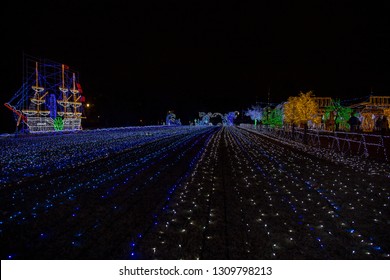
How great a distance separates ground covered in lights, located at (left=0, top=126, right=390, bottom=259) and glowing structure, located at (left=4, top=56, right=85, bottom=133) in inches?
980

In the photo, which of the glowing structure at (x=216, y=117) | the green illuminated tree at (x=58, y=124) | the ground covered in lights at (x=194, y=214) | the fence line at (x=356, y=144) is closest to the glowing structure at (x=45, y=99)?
the green illuminated tree at (x=58, y=124)

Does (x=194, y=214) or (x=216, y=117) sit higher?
(x=216, y=117)

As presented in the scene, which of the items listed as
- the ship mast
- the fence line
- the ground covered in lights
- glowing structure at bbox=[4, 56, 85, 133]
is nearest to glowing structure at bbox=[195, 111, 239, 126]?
glowing structure at bbox=[4, 56, 85, 133]

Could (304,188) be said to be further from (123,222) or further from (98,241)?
(98,241)

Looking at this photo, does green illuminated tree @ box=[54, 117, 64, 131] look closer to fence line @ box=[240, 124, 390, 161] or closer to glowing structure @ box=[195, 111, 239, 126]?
fence line @ box=[240, 124, 390, 161]

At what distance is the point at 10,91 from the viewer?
35.8 m

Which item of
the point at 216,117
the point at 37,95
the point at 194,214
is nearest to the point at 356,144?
the point at 194,214

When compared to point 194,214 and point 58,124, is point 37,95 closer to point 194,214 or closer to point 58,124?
point 58,124

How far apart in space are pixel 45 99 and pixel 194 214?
1344 inches

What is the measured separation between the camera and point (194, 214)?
16.3 feet

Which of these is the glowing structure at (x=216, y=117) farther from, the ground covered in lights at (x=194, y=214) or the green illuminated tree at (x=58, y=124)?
the ground covered in lights at (x=194, y=214)

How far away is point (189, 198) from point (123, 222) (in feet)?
5.50
